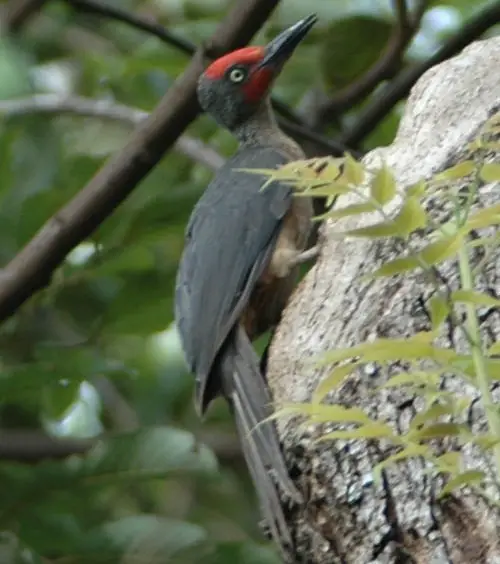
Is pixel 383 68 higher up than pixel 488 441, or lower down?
higher up

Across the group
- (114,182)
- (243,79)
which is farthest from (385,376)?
(243,79)

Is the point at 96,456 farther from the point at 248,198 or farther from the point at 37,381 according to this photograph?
the point at 248,198

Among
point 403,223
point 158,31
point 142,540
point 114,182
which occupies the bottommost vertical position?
point 403,223

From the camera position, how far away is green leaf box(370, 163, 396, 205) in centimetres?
141

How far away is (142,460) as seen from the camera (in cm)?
307

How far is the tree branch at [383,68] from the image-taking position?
11.7 feet

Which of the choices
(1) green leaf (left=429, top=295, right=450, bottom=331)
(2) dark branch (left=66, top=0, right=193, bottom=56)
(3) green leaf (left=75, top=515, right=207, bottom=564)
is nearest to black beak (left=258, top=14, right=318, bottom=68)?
(2) dark branch (left=66, top=0, right=193, bottom=56)

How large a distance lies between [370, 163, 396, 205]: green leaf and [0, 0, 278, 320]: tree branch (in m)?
1.89

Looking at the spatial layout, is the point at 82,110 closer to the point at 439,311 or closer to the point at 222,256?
the point at 222,256

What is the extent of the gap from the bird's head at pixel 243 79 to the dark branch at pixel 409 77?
1.07 ft

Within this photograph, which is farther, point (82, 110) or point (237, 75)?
point (237, 75)

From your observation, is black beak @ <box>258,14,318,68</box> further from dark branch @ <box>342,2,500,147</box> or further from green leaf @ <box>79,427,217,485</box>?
green leaf @ <box>79,427,217,485</box>

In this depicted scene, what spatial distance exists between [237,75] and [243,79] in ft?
0.08

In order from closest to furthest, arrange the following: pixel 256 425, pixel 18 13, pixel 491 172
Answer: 1. pixel 491 172
2. pixel 256 425
3. pixel 18 13
